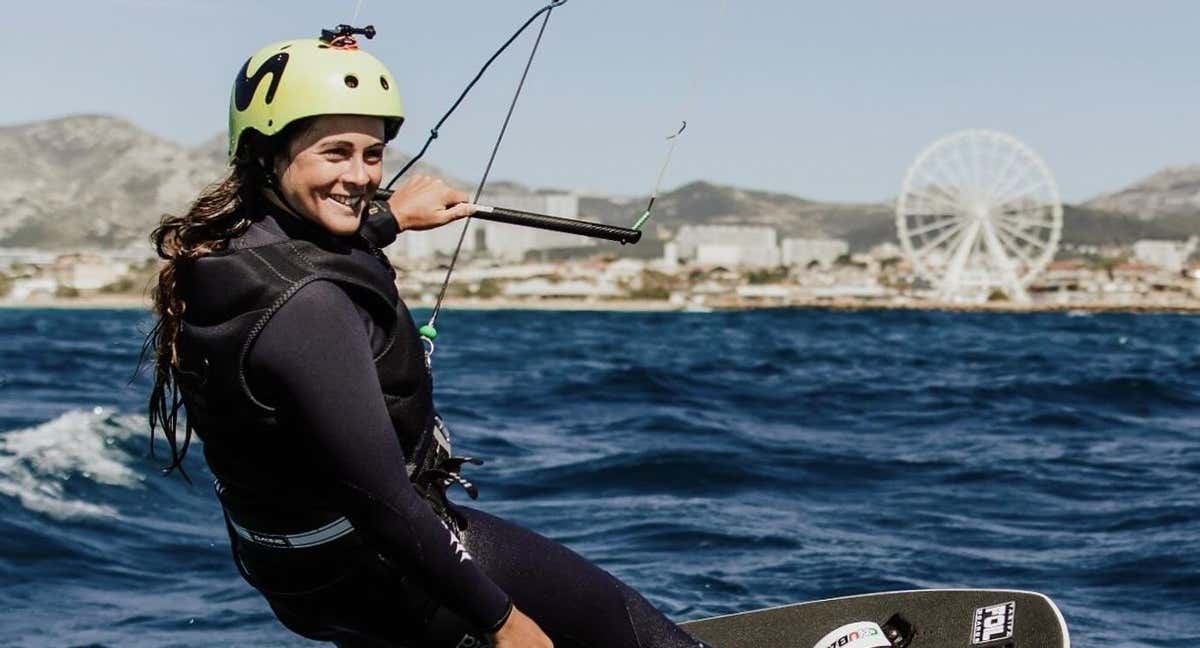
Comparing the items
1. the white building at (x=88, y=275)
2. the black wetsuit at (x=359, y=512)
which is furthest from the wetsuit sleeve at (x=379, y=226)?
the white building at (x=88, y=275)

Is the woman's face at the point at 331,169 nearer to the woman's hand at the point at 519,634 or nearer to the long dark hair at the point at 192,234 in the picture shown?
the long dark hair at the point at 192,234

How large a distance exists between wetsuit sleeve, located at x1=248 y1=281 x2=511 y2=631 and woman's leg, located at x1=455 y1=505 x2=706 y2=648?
1.19ft

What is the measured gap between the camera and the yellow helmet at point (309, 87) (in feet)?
11.0

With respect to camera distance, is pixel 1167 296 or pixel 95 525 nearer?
pixel 95 525

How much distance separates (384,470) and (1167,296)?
16022cm

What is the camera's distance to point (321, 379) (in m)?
3.23

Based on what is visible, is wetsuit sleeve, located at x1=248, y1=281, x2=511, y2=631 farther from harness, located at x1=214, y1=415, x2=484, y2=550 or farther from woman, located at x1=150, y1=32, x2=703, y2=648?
Answer: harness, located at x1=214, y1=415, x2=484, y2=550

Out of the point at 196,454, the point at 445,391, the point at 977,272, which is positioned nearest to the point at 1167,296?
the point at 977,272

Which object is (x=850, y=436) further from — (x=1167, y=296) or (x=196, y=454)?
(x=1167, y=296)

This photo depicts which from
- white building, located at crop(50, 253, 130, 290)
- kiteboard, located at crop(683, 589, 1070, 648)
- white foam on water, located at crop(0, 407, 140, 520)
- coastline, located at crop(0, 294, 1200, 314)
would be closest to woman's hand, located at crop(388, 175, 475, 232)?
kiteboard, located at crop(683, 589, 1070, 648)

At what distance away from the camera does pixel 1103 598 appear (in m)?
9.20

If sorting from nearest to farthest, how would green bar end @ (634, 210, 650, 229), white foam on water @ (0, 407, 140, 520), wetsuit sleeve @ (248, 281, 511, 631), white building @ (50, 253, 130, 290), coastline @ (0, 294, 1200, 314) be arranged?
wetsuit sleeve @ (248, 281, 511, 631) → green bar end @ (634, 210, 650, 229) → white foam on water @ (0, 407, 140, 520) → coastline @ (0, 294, 1200, 314) → white building @ (50, 253, 130, 290)

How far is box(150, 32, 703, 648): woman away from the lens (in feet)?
10.8

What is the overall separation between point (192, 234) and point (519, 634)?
117cm
